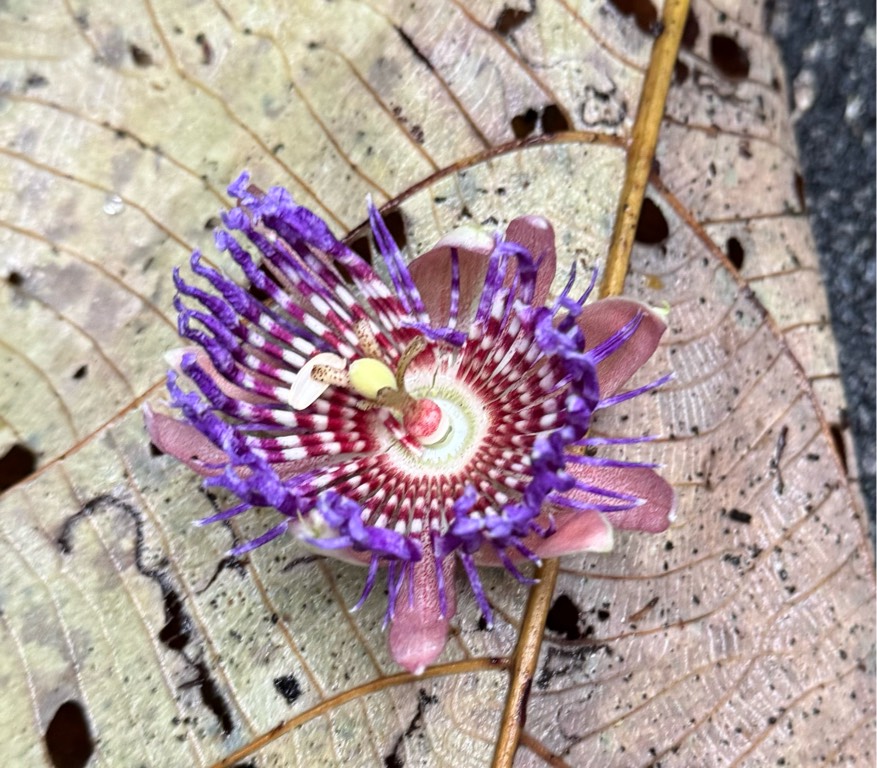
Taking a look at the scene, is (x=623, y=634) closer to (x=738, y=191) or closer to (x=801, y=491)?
(x=801, y=491)

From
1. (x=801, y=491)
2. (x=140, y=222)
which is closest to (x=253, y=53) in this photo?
(x=140, y=222)

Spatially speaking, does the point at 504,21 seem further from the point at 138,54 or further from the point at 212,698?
the point at 212,698

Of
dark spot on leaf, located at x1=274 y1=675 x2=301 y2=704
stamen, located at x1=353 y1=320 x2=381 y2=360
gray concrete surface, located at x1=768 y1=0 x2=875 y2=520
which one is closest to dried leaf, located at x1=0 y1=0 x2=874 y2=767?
dark spot on leaf, located at x1=274 y1=675 x2=301 y2=704

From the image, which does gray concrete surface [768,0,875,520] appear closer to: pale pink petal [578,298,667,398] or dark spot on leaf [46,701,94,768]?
pale pink petal [578,298,667,398]

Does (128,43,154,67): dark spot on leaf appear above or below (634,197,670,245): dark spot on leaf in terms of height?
above

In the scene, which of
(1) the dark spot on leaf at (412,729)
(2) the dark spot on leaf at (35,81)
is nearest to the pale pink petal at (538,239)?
(1) the dark spot on leaf at (412,729)

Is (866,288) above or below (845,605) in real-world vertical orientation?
above
